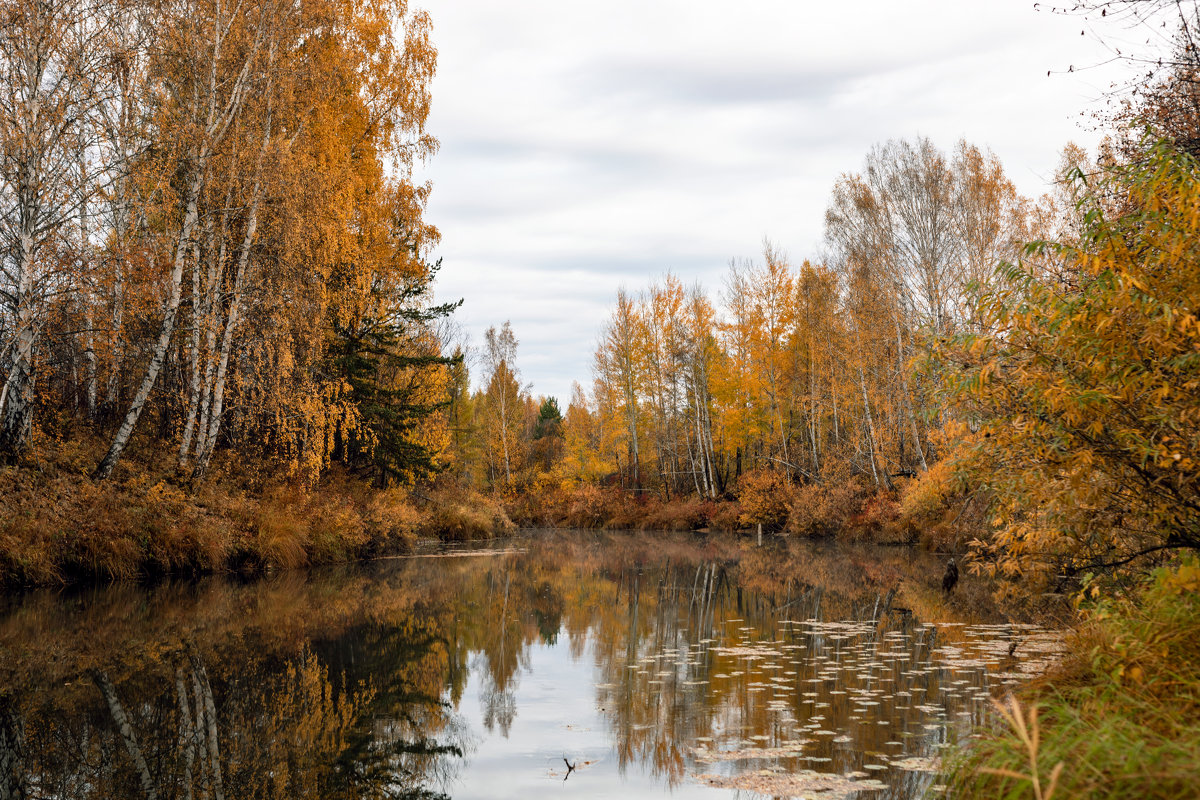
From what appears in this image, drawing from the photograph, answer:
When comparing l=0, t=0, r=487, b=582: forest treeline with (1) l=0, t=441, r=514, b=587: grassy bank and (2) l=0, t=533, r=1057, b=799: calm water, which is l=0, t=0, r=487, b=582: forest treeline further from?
(2) l=0, t=533, r=1057, b=799: calm water

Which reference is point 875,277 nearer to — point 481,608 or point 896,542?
point 896,542

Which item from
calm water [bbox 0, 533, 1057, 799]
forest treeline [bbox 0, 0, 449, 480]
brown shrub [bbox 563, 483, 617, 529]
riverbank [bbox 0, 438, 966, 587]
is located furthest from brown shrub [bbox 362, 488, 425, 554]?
brown shrub [bbox 563, 483, 617, 529]

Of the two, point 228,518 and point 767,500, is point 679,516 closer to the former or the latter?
point 767,500

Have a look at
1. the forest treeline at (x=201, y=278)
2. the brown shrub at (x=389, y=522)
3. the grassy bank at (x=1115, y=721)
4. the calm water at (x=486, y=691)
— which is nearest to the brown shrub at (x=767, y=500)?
the brown shrub at (x=389, y=522)

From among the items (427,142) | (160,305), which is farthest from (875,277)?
(160,305)

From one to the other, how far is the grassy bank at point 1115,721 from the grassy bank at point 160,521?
13601 mm

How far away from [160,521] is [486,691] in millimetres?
9438

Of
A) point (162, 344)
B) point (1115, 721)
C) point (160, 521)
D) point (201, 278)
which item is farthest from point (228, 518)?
point (1115, 721)

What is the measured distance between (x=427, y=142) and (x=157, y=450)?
10451 mm

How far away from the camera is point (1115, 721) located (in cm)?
373

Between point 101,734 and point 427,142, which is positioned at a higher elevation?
point 427,142

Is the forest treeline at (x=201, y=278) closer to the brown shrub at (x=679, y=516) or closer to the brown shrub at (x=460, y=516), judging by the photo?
the brown shrub at (x=460, y=516)

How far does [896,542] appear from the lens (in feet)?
88.9

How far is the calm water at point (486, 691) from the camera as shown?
17.0 ft
